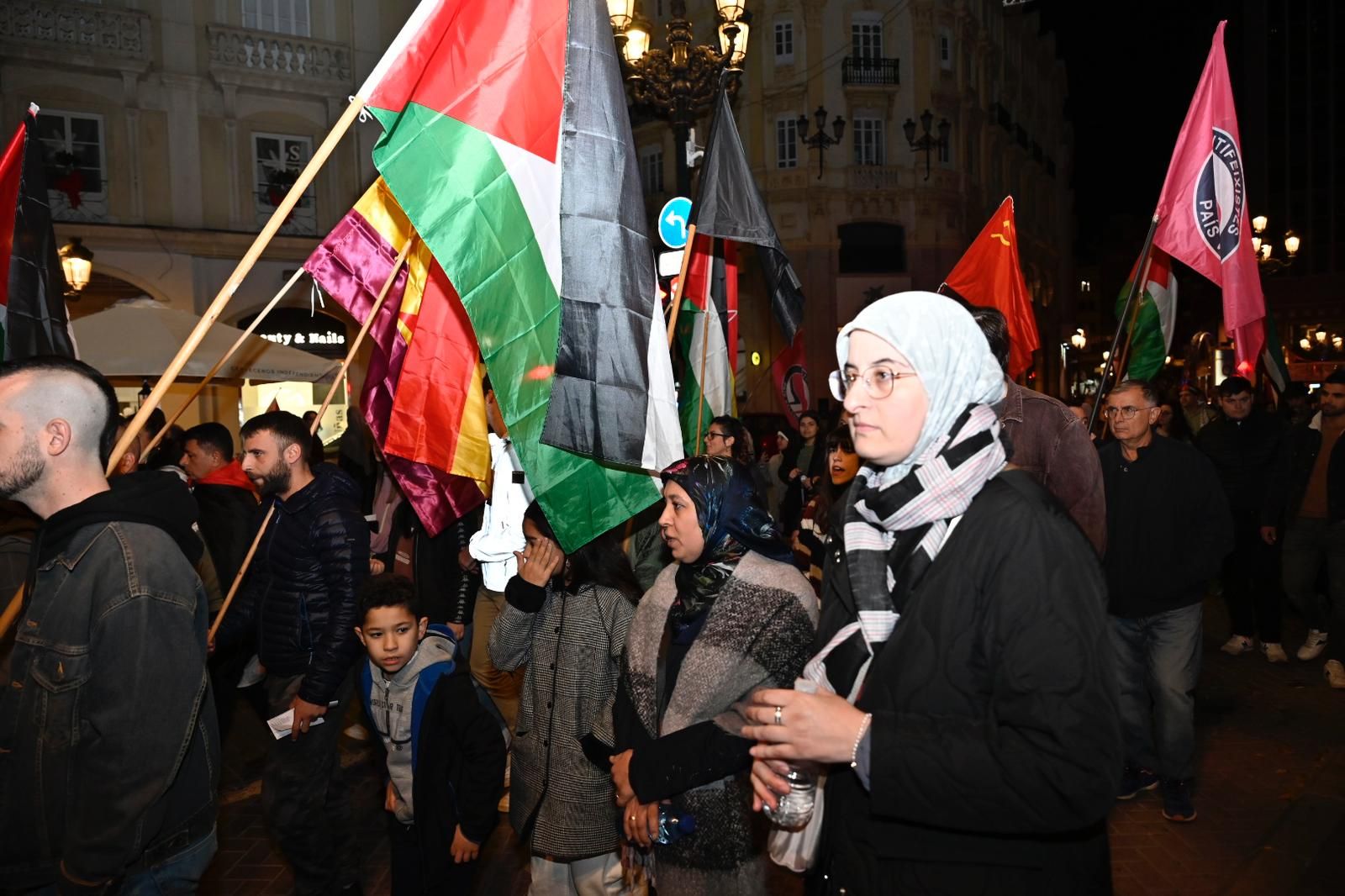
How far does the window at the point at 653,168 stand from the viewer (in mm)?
36625

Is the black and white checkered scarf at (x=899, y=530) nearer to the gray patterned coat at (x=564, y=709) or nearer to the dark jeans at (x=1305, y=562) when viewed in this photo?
the gray patterned coat at (x=564, y=709)

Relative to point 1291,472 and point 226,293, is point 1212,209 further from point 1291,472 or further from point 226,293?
point 226,293

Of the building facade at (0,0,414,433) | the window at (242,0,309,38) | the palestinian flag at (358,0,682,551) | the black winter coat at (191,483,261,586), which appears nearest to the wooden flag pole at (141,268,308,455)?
the black winter coat at (191,483,261,586)

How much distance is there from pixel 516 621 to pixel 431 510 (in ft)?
5.96

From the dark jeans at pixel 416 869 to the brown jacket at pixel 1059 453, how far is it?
9.25ft

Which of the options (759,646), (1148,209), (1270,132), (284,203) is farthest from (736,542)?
(1148,209)

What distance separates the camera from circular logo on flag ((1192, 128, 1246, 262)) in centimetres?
638

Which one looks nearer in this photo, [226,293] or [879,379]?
[879,379]

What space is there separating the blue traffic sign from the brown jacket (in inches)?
191

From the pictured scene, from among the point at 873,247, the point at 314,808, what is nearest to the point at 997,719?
the point at 314,808

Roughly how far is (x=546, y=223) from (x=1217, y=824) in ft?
15.5

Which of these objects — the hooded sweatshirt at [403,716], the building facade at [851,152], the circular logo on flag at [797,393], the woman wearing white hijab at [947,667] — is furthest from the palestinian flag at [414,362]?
the building facade at [851,152]

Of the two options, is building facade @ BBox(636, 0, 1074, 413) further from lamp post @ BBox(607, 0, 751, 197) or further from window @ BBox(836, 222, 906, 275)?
lamp post @ BBox(607, 0, 751, 197)

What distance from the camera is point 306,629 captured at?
181 inches
